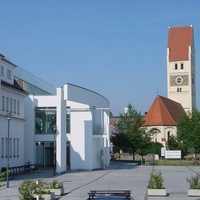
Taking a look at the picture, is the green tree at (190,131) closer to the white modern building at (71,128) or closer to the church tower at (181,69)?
the white modern building at (71,128)

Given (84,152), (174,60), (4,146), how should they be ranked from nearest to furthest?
(4,146) → (84,152) → (174,60)

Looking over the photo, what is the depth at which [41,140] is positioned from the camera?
5169 centimetres

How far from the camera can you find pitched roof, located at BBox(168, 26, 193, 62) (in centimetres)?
13375

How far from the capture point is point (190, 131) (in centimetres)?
7812

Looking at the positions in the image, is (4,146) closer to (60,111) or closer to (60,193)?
Answer: (60,111)

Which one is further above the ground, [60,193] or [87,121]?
[87,121]

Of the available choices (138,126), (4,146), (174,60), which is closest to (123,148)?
(138,126)

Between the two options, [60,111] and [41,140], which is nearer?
[60,111]

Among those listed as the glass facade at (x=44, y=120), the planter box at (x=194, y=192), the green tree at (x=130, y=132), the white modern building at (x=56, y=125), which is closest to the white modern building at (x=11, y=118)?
the white modern building at (x=56, y=125)

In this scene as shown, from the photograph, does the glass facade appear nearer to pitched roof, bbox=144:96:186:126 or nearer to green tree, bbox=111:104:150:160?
green tree, bbox=111:104:150:160

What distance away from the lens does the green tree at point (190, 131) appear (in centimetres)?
7556

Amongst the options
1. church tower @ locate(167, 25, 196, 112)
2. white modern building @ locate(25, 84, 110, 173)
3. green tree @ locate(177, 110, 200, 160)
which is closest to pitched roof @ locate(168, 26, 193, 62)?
church tower @ locate(167, 25, 196, 112)

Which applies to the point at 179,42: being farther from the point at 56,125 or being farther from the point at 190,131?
the point at 56,125

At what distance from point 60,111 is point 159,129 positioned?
68.0 meters
